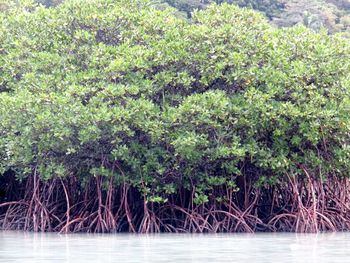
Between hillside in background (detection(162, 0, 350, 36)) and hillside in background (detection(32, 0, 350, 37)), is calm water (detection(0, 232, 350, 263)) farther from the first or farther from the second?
hillside in background (detection(162, 0, 350, 36))

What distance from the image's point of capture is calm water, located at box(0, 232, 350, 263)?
28.5 feet

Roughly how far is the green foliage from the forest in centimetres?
2

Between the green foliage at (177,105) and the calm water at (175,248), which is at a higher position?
the green foliage at (177,105)

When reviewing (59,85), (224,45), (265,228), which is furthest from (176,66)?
(265,228)

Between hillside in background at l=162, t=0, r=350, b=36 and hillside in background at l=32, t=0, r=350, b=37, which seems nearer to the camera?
hillside in background at l=32, t=0, r=350, b=37

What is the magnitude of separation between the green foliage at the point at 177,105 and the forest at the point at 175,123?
0.02 metres

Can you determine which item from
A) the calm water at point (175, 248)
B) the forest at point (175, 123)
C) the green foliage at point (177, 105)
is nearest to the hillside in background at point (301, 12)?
the forest at point (175, 123)

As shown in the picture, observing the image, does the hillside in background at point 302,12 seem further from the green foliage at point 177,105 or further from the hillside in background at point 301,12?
the green foliage at point 177,105

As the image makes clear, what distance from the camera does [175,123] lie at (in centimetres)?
1312

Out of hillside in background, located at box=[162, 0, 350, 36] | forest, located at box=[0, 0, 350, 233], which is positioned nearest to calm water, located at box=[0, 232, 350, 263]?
forest, located at box=[0, 0, 350, 233]

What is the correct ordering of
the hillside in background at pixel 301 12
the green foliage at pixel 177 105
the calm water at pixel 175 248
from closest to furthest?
the calm water at pixel 175 248, the green foliage at pixel 177 105, the hillside in background at pixel 301 12

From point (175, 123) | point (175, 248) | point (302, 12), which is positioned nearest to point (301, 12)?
point (302, 12)

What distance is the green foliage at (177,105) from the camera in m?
13.1

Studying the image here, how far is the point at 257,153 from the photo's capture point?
44.4 feet
